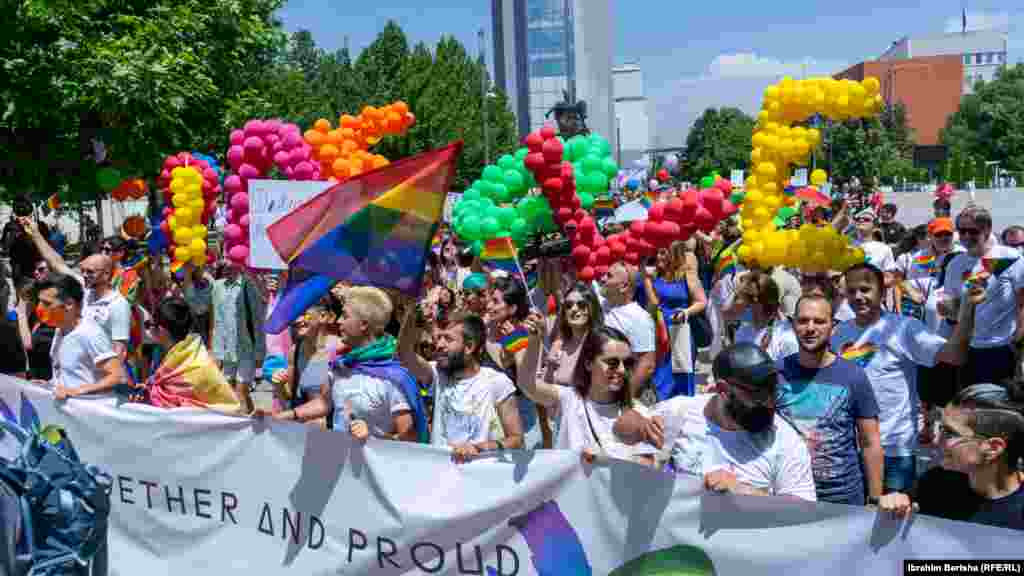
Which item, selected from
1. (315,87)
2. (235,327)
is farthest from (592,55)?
(235,327)

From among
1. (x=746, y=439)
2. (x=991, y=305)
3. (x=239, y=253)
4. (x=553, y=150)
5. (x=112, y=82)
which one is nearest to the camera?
(x=746, y=439)

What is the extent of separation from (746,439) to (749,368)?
28cm

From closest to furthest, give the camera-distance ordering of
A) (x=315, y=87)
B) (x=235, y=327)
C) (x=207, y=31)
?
(x=235, y=327) < (x=207, y=31) < (x=315, y=87)

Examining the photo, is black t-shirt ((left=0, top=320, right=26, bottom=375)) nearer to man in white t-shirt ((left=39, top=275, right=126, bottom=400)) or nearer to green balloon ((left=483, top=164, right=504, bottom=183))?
man in white t-shirt ((left=39, top=275, right=126, bottom=400))

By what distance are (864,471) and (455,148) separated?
2.38 metres

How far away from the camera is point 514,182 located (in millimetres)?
8117

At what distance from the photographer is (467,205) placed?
8.20 metres

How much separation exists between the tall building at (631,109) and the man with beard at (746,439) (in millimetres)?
143219

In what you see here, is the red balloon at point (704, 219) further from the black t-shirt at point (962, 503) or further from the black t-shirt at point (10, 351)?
the black t-shirt at point (10, 351)

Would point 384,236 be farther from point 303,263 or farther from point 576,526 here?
point 576,526

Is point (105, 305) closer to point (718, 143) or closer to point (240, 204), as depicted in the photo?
point (240, 204)

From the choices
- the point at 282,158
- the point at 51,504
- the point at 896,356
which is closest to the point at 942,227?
the point at 896,356

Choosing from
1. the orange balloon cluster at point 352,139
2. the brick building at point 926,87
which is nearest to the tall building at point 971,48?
the brick building at point 926,87

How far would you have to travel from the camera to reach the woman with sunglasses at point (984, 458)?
10.8ft
